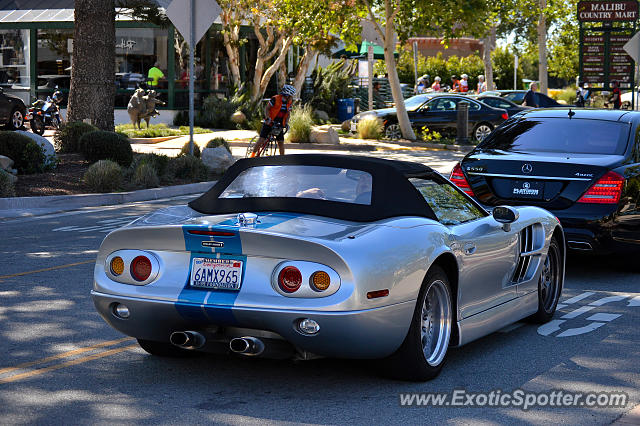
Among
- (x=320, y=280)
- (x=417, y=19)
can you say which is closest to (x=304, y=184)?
(x=320, y=280)

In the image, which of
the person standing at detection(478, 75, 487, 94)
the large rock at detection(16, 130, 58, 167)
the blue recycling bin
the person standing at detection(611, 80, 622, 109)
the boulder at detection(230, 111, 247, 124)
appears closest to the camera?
the large rock at detection(16, 130, 58, 167)

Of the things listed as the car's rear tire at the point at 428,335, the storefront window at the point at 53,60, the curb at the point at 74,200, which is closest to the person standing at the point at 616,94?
the storefront window at the point at 53,60

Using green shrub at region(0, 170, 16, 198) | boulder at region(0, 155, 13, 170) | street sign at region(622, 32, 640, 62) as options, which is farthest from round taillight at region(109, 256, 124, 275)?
street sign at region(622, 32, 640, 62)

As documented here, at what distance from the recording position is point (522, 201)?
392 inches

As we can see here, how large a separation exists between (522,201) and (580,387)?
4.03m

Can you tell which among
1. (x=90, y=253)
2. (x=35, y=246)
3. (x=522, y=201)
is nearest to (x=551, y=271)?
(x=522, y=201)

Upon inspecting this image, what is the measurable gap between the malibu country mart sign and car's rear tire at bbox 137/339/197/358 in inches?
1420

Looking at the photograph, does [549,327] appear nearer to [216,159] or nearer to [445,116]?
[216,159]

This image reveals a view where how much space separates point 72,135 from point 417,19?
39.9 feet

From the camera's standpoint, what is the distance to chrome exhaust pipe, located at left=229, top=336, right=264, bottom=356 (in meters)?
5.54

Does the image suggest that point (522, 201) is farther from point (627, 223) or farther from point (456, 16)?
point (456, 16)

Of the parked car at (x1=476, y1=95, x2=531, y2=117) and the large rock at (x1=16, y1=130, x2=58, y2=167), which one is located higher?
the parked car at (x1=476, y1=95, x2=531, y2=117)

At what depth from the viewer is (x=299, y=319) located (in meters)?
5.44

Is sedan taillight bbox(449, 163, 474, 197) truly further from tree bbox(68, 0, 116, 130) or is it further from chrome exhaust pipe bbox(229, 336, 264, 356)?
tree bbox(68, 0, 116, 130)
